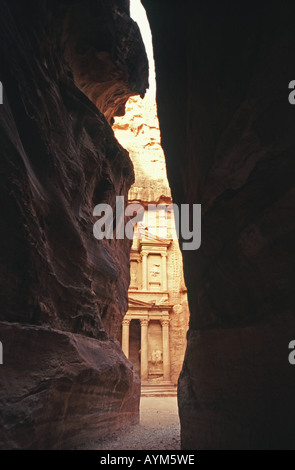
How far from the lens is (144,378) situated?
26656mm

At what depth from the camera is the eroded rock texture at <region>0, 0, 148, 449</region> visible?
4.49m

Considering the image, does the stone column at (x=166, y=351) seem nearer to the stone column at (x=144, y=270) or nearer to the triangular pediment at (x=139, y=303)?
the triangular pediment at (x=139, y=303)

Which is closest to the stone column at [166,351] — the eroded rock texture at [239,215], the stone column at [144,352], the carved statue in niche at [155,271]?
the stone column at [144,352]

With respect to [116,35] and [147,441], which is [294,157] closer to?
[147,441]

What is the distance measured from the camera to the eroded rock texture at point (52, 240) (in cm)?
449

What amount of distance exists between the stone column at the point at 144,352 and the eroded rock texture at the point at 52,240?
1906 cm

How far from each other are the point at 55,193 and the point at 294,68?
4.21 m

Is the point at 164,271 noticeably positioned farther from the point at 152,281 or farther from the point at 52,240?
the point at 52,240

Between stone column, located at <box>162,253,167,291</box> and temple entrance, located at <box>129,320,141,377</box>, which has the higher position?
stone column, located at <box>162,253,167,291</box>

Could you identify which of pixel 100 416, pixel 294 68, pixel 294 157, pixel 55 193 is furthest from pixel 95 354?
pixel 294 68

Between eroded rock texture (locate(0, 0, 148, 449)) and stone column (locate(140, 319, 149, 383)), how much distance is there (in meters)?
19.1

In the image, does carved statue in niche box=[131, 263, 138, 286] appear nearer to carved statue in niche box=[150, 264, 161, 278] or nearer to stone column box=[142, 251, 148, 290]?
stone column box=[142, 251, 148, 290]

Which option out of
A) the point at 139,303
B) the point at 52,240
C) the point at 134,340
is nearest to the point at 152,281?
the point at 139,303

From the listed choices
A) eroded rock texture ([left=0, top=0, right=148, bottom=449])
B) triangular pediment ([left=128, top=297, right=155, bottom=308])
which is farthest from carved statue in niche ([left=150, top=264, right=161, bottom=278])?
eroded rock texture ([left=0, top=0, right=148, bottom=449])
